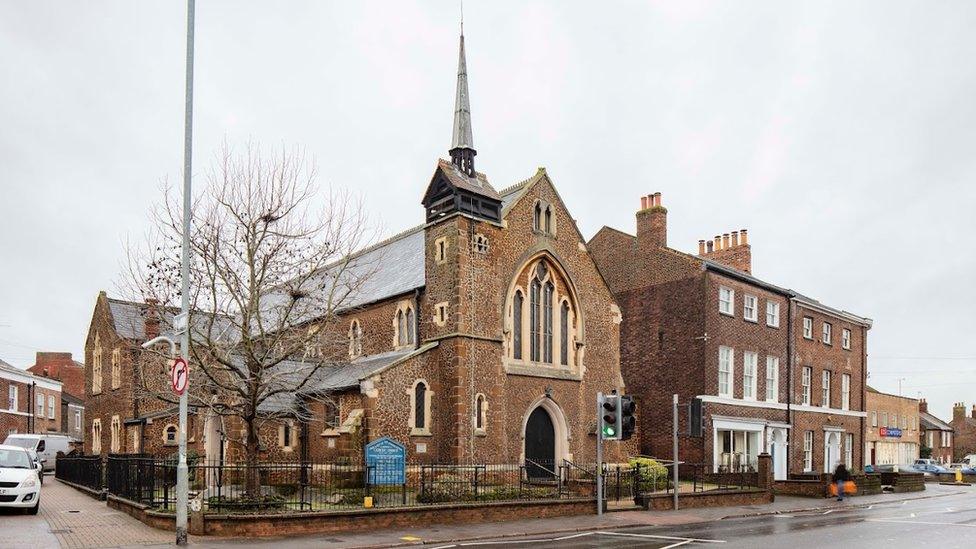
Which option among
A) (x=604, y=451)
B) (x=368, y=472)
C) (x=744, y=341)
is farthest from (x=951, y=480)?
(x=368, y=472)

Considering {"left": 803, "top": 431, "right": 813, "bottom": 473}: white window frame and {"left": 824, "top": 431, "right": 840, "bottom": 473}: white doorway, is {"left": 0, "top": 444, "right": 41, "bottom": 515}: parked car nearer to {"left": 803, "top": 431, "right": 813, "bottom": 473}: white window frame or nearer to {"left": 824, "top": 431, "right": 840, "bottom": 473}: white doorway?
{"left": 803, "top": 431, "right": 813, "bottom": 473}: white window frame

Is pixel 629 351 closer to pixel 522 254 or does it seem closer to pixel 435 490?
pixel 522 254

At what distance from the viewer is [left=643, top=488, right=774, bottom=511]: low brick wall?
25992 millimetres

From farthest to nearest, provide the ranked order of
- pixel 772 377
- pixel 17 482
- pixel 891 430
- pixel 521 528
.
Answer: pixel 891 430, pixel 772 377, pixel 521 528, pixel 17 482

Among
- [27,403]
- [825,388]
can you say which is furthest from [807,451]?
[27,403]

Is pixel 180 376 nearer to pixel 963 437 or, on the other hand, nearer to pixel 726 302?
pixel 726 302

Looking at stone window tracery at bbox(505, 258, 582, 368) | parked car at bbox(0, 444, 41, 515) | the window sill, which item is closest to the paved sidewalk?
parked car at bbox(0, 444, 41, 515)

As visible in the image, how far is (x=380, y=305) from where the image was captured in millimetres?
32594

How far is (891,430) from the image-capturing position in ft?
192

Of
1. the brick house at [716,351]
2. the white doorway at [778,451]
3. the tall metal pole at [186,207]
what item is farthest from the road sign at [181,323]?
the white doorway at [778,451]

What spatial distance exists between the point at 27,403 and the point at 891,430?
201ft

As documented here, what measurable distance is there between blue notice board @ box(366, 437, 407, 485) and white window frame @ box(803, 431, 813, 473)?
27.1m

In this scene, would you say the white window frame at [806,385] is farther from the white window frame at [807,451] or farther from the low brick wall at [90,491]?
the low brick wall at [90,491]

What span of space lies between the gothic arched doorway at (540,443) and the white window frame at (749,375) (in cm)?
1245
